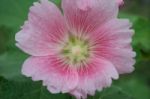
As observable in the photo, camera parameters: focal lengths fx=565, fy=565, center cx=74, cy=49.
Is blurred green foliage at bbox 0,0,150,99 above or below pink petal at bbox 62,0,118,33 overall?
below

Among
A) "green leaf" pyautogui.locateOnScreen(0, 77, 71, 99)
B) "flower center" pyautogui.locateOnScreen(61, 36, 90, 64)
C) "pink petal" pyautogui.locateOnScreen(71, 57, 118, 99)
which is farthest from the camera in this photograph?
"flower center" pyautogui.locateOnScreen(61, 36, 90, 64)

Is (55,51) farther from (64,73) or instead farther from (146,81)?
(146,81)

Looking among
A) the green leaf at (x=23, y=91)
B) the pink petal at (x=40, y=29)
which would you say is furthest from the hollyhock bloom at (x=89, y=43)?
the green leaf at (x=23, y=91)

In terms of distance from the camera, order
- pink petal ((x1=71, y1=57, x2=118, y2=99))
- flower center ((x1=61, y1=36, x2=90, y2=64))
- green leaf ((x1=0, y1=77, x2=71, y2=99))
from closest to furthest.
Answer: pink petal ((x1=71, y1=57, x2=118, y2=99)), green leaf ((x1=0, y1=77, x2=71, y2=99)), flower center ((x1=61, y1=36, x2=90, y2=64))

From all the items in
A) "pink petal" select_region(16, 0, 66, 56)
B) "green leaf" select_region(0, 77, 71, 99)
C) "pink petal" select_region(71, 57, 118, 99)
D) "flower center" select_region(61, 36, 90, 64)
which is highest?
"pink petal" select_region(16, 0, 66, 56)

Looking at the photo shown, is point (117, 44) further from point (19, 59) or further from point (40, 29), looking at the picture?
point (19, 59)

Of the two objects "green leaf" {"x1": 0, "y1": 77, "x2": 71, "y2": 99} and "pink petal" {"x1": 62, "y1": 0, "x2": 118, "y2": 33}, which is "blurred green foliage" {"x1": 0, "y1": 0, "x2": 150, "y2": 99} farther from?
"pink petal" {"x1": 62, "y1": 0, "x2": 118, "y2": 33}

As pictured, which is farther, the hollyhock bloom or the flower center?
the flower center

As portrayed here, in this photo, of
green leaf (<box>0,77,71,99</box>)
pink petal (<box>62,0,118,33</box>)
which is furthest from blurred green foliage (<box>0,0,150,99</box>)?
pink petal (<box>62,0,118,33</box>)
